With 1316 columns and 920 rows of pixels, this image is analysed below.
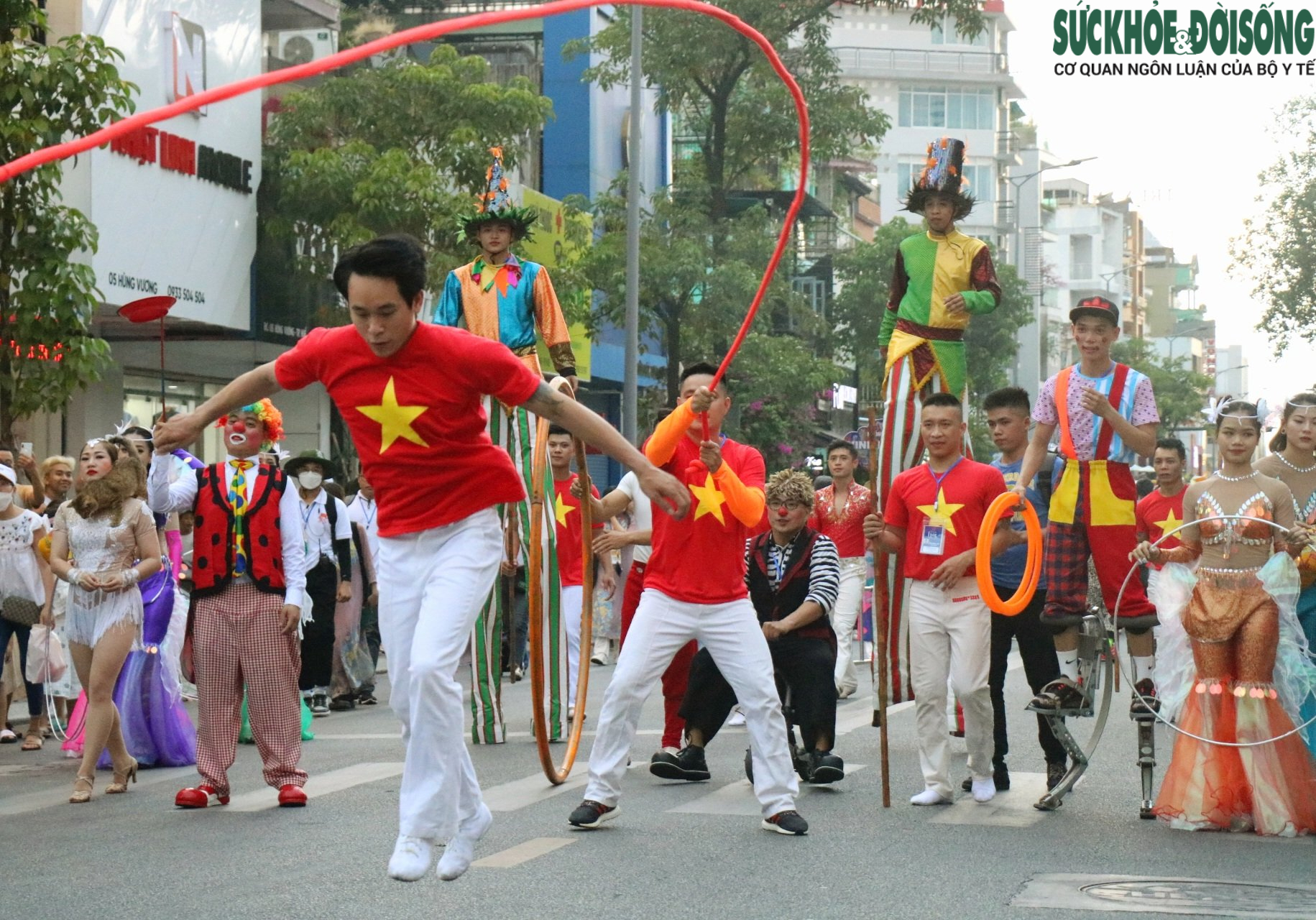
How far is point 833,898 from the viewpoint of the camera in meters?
6.96

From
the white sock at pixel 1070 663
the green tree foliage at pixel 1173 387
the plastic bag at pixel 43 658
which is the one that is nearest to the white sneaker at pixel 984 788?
the white sock at pixel 1070 663

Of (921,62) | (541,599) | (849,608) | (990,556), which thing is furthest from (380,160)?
(921,62)

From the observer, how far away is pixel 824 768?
1019 centimetres

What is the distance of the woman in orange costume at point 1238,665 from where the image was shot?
879 centimetres

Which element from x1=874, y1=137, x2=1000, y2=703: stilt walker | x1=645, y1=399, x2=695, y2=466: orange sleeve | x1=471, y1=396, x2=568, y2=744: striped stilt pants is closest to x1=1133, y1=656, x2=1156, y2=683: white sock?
x1=874, y1=137, x2=1000, y2=703: stilt walker

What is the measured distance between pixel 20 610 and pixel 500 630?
3385 millimetres

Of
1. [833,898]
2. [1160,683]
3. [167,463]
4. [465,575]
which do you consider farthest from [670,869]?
[167,463]

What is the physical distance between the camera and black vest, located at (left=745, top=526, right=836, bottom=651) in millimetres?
10602

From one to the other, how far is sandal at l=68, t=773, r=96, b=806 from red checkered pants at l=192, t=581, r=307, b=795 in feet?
1.86

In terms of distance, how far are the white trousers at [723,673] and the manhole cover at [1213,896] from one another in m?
1.74

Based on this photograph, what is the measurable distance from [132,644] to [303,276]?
1887 cm

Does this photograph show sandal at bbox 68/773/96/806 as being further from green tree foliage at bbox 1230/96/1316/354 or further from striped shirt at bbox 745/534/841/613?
green tree foliage at bbox 1230/96/1316/354

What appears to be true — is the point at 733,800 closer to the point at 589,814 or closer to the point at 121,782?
the point at 589,814

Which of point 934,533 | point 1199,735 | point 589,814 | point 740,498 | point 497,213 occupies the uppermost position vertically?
point 497,213
